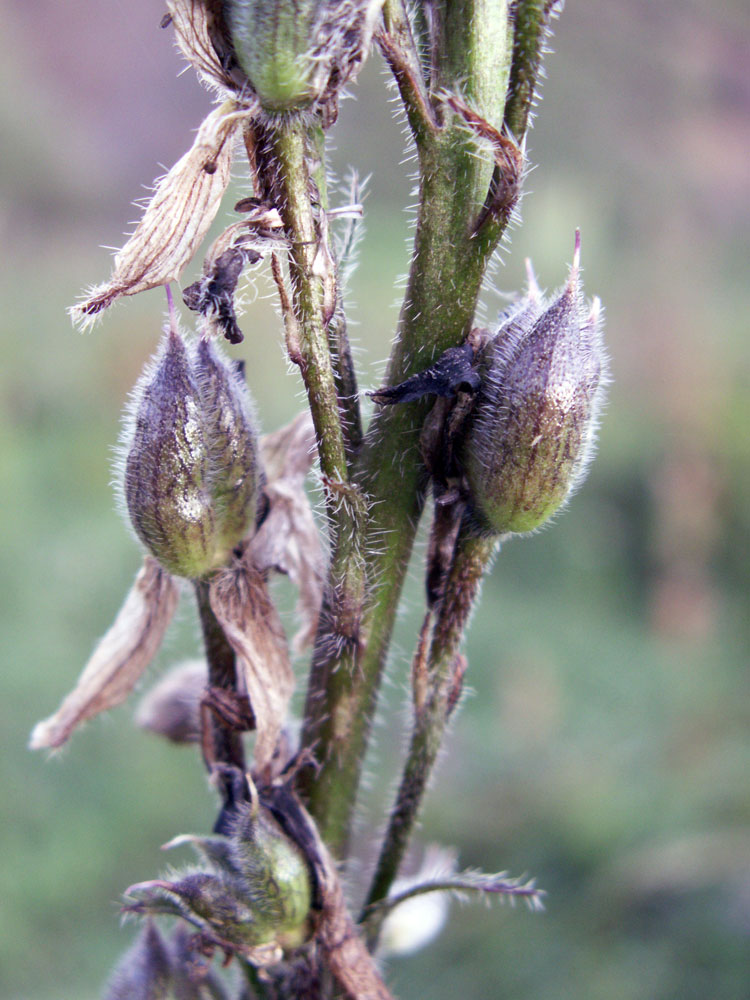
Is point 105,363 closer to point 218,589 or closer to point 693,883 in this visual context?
point 693,883

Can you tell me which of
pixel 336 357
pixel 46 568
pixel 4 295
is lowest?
pixel 336 357

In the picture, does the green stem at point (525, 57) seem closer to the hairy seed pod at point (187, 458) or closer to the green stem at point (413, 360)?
the green stem at point (413, 360)

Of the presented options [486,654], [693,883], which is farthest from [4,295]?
[693,883]

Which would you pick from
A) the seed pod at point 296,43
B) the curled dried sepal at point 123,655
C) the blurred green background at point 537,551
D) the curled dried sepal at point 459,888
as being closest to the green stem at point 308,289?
the seed pod at point 296,43

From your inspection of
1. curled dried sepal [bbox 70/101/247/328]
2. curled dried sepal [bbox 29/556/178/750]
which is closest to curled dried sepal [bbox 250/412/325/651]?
curled dried sepal [bbox 29/556/178/750]

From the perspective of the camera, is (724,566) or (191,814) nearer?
(191,814)

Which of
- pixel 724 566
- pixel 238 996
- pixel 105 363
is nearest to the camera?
pixel 238 996

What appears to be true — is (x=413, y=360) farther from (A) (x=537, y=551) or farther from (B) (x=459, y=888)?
(A) (x=537, y=551)

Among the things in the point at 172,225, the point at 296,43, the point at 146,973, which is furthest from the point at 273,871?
the point at 296,43

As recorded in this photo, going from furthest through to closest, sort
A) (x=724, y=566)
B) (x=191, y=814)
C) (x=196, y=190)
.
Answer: (x=724, y=566), (x=191, y=814), (x=196, y=190)
